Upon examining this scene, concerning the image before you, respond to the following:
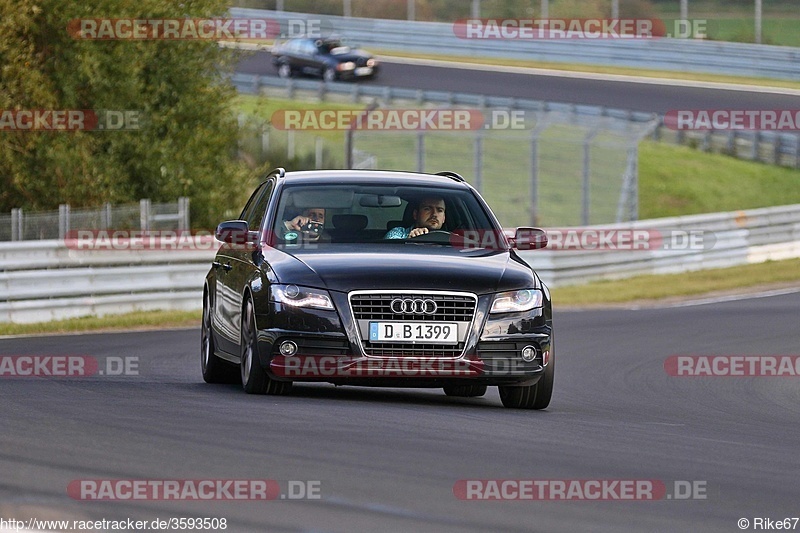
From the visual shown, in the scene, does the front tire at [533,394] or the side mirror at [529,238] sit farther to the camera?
the side mirror at [529,238]

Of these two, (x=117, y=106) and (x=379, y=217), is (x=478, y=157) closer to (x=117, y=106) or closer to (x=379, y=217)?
(x=117, y=106)

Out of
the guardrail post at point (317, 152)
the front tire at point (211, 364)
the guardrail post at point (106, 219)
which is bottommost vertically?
the guardrail post at point (317, 152)

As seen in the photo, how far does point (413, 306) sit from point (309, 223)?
4.51 feet

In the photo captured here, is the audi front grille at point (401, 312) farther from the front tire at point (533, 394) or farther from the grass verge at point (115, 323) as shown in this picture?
the grass verge at point (115, 323)

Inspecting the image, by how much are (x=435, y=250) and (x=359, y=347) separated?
1090 mm

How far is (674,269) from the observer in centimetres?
2939

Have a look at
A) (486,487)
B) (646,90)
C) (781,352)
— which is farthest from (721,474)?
(646,90)

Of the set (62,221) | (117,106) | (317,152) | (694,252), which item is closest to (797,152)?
(317,152)

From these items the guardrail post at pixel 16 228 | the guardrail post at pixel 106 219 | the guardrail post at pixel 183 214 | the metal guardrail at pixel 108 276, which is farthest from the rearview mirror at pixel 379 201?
the guardrail post at pixel 183 214

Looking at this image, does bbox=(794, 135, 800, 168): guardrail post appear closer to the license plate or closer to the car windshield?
the car windshield

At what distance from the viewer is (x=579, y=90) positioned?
4731 cm

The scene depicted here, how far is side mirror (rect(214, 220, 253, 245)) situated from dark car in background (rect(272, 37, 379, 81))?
131ft

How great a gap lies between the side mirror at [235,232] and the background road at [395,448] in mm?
1024

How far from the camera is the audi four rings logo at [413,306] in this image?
9695 mm
